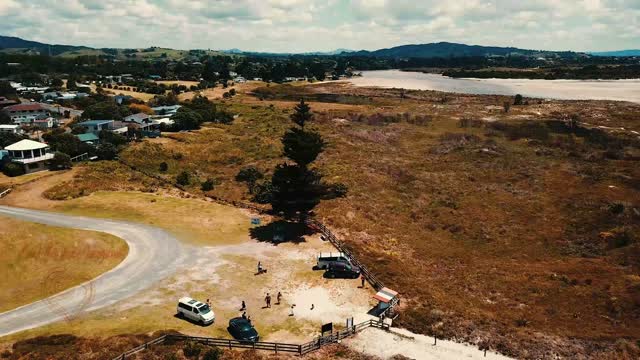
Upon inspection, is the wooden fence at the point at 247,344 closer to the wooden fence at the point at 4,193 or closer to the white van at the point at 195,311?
the white van at the point at 195,311

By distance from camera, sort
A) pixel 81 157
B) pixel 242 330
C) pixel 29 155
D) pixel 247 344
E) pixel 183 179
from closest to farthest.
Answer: pixel 247 344
pixel 242 330
pixel 183 179
pixel 29 155
pixel 81 157

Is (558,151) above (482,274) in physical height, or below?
above

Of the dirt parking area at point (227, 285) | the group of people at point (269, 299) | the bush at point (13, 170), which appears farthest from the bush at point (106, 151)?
the group of people at point (269, 299)

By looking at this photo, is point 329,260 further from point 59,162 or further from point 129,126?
point 129,126

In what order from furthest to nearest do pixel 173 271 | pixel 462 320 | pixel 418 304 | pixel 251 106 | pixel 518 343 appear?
pixel 251 106 < pixel 173 271 < pixel 418 304 < pixel 462 320 < pixel 518 343

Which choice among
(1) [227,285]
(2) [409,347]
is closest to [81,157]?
(1) [227,285]

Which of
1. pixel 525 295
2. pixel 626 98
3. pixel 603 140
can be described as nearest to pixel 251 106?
pixel 603 140

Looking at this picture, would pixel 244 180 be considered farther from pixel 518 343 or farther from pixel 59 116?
pixel 59 116
